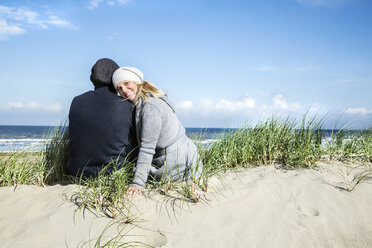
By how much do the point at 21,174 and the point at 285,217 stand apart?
3183 millimetres

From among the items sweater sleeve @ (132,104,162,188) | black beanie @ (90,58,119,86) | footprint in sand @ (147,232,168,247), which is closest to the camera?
footprint in sand @ (147,232,168,247)

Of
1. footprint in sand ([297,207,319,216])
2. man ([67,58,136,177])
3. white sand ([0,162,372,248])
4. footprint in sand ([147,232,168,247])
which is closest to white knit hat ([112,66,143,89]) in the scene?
man ([67,58,136,177])

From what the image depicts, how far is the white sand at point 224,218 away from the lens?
7.59 ft

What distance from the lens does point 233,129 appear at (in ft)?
15.0

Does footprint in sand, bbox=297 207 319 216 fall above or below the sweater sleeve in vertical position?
below

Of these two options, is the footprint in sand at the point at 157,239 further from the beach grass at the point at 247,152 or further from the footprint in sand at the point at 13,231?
the footprint in sand at the point at 13,231

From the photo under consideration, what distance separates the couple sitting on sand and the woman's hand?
28mm

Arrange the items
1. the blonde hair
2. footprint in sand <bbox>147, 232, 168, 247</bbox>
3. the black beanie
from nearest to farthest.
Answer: footprint in sand <bbox>147, 232, 168, 247</bbox> → the blonde hair → the black beanie

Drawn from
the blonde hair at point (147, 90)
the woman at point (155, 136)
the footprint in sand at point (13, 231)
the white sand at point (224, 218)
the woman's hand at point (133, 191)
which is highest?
the blonde hair at point (147, 90)

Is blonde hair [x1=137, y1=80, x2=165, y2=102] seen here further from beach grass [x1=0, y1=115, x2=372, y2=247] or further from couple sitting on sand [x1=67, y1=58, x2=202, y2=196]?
beach grass [x1=0, y1=115, x2=372, y2=247]

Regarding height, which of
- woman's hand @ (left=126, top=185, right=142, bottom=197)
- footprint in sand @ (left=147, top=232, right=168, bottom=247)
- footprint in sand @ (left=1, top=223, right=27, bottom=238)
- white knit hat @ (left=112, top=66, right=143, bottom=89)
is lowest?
footprint in sand @ (left=1, top=223, right=27, bottom=238)

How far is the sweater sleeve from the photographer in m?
2.85

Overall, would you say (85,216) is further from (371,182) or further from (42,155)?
(371,182)

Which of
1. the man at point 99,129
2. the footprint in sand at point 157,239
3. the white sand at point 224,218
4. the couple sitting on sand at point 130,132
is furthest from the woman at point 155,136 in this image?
the footprint in sand at point 157,239
